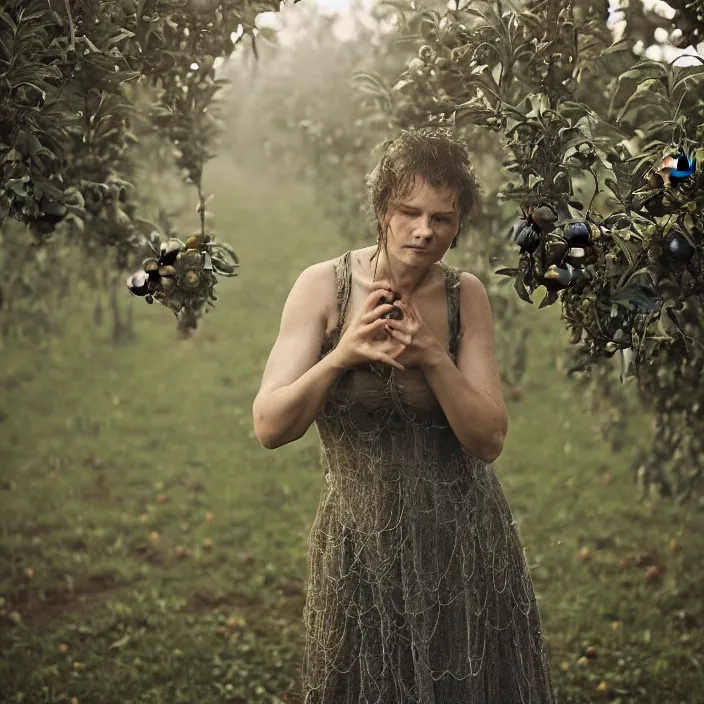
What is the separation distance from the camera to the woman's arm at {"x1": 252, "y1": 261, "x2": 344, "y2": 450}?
2227 millimetres

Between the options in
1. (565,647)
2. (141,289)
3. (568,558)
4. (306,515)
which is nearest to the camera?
(141,289)

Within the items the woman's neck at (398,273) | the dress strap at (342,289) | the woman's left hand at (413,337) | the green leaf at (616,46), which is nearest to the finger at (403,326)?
the woman's left hand at (413,337)

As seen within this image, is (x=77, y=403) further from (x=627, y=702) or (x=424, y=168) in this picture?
(x=424, y=168)

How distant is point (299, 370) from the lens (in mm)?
2332

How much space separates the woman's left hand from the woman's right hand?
2cm

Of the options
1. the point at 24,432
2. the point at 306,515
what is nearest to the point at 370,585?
the point at 306,515

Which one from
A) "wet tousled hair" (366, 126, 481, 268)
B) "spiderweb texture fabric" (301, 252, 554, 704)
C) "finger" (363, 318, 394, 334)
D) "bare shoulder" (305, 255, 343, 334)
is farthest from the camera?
"spiderweb texture fabric" (301, 252, 554, 704)

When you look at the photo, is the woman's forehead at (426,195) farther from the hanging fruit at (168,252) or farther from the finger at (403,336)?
the hanging fruit at (168,252)

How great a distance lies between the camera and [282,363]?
2.34 metres

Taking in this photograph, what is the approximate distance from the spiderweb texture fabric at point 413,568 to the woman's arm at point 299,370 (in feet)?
0.25

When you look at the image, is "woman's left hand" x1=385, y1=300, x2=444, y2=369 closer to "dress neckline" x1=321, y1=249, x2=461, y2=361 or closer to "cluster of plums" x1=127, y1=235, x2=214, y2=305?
"dress neckline" x1=321, y1=249, x2=461, y2=361

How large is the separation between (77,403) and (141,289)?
5730mm

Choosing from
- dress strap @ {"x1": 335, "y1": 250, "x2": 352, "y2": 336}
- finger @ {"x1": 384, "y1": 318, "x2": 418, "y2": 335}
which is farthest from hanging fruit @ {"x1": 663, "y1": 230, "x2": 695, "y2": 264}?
dress strap @ {"x1": 335, "y1": 250, "x2": 352, "y2": 336}

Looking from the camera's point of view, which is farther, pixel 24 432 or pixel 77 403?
pixel 77 403
